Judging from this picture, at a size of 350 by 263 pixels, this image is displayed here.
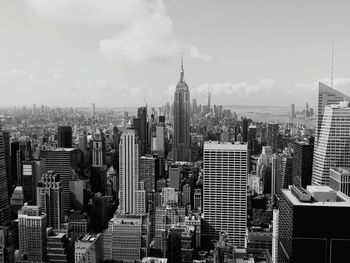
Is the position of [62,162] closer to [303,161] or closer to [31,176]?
[31,176]

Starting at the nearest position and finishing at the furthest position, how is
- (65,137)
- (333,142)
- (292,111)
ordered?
(333,142)
(292,111)
(65,137)

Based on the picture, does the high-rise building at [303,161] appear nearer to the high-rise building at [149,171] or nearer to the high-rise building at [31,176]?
the high-rise building at [149,171]

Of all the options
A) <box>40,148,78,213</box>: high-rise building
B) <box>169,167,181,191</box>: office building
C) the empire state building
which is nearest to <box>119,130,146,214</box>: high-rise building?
<box>169,167,181,191</box>: office building

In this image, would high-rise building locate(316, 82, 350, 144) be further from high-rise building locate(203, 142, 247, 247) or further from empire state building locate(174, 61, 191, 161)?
empire state building locate(174, 61, 191, 161)

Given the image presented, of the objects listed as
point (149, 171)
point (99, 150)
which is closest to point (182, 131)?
point (149, 171)

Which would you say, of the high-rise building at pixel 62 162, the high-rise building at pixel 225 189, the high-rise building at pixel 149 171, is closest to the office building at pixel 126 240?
the high-rise building at pixel 225 189

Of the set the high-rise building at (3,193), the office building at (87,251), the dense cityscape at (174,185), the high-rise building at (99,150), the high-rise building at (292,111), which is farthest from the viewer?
the high-rise building at (99,150)
